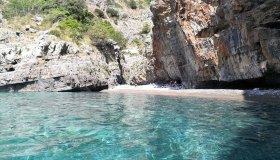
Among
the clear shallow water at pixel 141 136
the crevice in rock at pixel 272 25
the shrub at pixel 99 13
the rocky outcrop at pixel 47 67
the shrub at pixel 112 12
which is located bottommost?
the clear shallow water at pixel 141 136

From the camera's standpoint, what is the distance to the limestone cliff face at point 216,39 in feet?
90.2

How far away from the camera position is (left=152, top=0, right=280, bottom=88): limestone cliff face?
2748 cm

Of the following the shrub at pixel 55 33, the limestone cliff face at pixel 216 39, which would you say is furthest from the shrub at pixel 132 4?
the limestone cliff face at pixel 216 39

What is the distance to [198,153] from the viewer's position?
9.91 meters

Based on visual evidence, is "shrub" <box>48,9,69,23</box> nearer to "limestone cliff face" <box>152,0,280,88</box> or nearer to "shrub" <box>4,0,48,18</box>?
"shrub" <box>4,0,48,18</box>

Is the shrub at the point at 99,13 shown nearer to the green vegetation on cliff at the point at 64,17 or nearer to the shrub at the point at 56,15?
the green vegetation on cliff at the point at 64,17

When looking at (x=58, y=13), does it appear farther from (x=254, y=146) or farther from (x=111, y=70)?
(x=254, y=146)

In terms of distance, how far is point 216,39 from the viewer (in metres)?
33.3

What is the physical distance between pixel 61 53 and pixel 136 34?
115 feet

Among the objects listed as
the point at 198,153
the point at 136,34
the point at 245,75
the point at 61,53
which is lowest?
the point at 198,153

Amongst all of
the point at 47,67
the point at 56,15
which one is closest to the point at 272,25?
the point at 47,67

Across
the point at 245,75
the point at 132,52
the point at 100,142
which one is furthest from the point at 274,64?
the point at 132,52

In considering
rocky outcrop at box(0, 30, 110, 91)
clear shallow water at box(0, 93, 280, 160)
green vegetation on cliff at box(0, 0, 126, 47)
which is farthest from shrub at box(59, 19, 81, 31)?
clear shallow water at box(0, 93, 280, 160)

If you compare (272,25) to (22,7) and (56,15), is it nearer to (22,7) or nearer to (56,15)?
(56,15)
